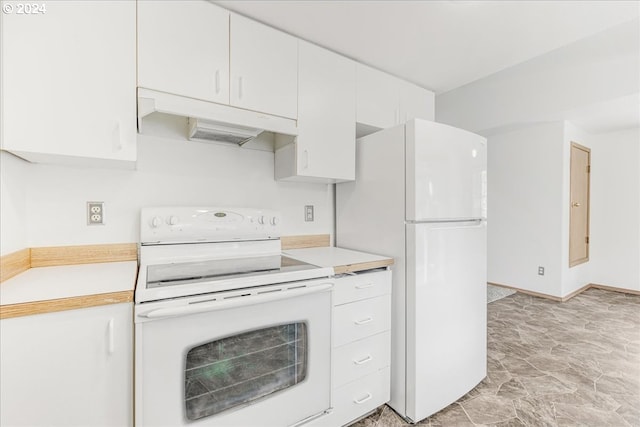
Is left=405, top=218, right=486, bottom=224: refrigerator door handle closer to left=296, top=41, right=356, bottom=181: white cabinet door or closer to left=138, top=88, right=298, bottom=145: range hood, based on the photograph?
left=296, top=41, right=356, bottom=181: white cabinet door

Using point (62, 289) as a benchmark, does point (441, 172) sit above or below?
above

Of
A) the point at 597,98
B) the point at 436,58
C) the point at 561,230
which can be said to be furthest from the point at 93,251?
the point at 561,230

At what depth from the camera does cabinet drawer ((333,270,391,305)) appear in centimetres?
157

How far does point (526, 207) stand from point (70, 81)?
4.69m

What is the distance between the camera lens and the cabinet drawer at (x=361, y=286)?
5.14ft

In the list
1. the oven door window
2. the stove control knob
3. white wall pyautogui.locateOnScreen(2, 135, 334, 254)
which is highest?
white wall pyautogui.locateOnScreen(2, 135, 334, 254)

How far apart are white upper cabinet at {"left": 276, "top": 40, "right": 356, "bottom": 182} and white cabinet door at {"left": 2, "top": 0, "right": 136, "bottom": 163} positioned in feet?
2.91

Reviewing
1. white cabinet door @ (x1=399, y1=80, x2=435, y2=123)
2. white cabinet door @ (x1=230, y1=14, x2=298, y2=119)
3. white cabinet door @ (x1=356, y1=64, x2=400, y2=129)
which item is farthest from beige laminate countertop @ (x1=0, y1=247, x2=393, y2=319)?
white cabinet door @ (x1=399, y1=80, x2=435, y2=123)

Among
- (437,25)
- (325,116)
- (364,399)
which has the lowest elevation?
(364,399)

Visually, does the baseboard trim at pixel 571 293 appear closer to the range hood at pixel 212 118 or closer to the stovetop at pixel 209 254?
the stovetop at pixel 209 254

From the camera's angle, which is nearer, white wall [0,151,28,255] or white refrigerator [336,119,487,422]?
white wall [0,151,28,255]

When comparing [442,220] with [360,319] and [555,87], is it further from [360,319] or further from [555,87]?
[555,87]

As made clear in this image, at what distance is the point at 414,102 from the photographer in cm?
247

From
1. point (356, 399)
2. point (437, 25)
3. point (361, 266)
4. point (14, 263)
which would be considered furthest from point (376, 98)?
point (14, 263)
